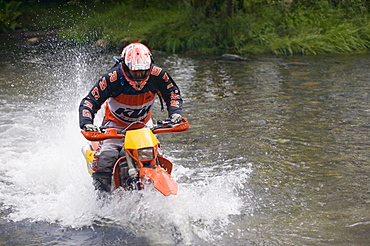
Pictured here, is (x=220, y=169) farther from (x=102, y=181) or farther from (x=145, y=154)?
(x=145, y=154)

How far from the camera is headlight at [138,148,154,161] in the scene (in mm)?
4719

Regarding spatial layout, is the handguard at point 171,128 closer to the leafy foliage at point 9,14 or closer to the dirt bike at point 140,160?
the dirt bike at point 140,160

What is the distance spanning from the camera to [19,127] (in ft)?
31.0

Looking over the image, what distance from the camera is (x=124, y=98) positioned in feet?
18.0

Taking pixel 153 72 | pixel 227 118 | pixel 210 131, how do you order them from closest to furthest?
1. pixel 153 72
2. pixel 210 131
3. pixel 227 118

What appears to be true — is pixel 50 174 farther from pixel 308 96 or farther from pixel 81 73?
pixel 81 73

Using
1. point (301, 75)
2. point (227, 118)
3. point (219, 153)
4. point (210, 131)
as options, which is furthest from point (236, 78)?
point (219, 153)

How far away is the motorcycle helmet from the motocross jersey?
0.43 feet

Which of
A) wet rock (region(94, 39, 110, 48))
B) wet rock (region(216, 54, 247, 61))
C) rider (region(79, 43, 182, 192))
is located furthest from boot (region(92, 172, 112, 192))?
wet rock (region(94, 39, 110, 48))

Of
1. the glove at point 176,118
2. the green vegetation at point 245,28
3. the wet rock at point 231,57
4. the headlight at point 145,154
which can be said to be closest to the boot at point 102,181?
the headlight at point 145,154

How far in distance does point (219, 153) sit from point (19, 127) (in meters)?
4.09

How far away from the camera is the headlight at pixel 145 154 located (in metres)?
4.72

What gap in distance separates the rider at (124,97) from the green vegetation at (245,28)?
1323 centimetres

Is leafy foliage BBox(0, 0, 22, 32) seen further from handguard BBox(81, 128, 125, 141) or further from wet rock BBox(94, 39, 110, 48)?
handguard BBox(81, 128, 125, 141)
